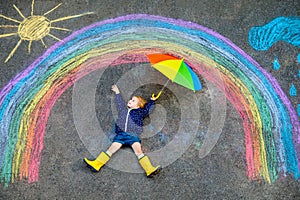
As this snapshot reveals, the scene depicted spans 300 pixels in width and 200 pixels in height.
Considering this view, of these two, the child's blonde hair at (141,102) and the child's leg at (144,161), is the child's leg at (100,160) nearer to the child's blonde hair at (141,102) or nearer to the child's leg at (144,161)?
the child's leg at (144,161)

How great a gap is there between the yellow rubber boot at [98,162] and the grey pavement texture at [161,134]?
0.08 metres


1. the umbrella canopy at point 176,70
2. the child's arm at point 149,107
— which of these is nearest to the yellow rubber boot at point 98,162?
the child's arm at point 149,107

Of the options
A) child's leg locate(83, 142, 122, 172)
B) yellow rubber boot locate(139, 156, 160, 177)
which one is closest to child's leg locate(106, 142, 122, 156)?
child's leg locate(83, 142, 122, 172)

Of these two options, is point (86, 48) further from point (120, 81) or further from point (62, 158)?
point (62, 158)

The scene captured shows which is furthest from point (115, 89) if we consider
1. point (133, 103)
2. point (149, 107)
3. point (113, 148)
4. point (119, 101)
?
point (113, 148)

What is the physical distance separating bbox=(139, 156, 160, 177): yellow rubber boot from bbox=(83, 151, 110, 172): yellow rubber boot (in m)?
0.39

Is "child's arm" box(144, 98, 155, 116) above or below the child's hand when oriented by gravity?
below

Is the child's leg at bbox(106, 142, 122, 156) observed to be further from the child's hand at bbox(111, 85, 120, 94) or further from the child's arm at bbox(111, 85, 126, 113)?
Result: the child's hand at bbox(111, 85, 120, 94)

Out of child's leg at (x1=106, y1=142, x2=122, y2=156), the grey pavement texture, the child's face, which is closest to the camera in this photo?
the grey pavement texture

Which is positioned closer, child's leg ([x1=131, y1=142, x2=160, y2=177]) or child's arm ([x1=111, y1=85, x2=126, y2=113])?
child's leg ([x1=131, y1=142, x2=160, y2=177])

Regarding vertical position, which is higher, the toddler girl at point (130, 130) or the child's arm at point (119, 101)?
the child's arm at point (119, 101)

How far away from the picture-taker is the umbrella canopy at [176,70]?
527 centimetres

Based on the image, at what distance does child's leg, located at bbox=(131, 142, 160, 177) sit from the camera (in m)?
5.16

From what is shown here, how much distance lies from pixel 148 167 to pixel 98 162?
0.56 m
